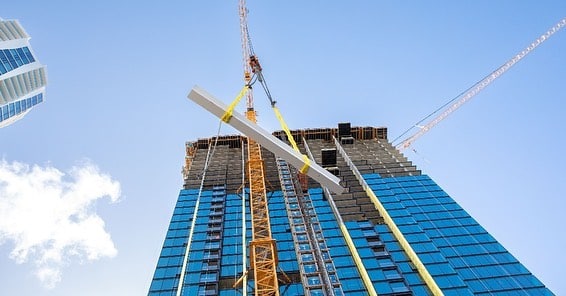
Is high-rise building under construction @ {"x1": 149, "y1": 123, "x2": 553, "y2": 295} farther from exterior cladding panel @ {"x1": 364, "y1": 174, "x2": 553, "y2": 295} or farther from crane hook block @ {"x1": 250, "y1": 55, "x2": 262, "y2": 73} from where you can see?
crane hook block @ {"x1": 250, "y1": 55, "x2": 262, "y2": 73}

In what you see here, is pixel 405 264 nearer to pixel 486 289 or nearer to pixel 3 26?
pixel 486 289

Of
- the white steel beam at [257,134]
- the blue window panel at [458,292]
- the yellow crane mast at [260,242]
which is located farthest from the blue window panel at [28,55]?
the blue window panel at [458,292]

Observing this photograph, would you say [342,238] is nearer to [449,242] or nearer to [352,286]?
[352,286]

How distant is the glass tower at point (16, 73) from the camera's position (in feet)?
397

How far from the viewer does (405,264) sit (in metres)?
82.6

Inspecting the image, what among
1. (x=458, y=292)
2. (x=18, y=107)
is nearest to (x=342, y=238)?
(x=458, y=292)

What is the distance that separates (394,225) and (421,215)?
9339 mm

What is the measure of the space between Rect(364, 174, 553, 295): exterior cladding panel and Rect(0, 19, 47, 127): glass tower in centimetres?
9400

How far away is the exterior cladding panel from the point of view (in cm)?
7712

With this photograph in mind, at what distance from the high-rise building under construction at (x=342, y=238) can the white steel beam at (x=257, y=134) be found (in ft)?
42.2

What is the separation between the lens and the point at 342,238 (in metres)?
89.9

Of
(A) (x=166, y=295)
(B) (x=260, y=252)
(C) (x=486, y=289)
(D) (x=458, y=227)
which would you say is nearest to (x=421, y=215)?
Result: (D) (x=458, y=227)

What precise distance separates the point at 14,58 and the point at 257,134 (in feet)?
345

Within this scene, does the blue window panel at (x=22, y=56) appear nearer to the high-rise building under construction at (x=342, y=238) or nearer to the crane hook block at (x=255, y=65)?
the high-rise building under construction at (x=342, y=238)
